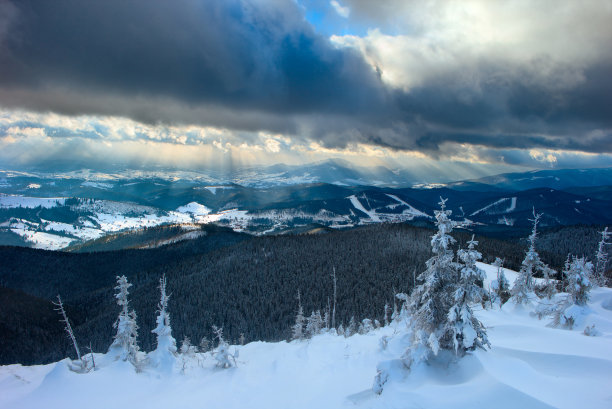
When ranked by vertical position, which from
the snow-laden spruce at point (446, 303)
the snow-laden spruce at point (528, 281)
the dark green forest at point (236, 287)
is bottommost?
the dark green forest at point (236, 287)

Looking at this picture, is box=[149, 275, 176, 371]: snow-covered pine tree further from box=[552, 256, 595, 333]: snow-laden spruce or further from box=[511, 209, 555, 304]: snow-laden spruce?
box=[511, 209, 555, 304]: snow-laden spruce

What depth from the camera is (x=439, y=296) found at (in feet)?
54.8

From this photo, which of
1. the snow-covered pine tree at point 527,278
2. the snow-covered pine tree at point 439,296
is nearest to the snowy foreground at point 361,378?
the snow-covered pine tree at point 439,296

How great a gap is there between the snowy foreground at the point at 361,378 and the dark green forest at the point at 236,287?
53.6m

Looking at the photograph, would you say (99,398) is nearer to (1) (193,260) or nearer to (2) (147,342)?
(2) (147,342)

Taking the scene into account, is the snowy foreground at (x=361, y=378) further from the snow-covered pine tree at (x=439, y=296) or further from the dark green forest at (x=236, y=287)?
the dark green forest at (x=236, y=287)

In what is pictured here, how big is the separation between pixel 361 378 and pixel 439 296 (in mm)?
7711

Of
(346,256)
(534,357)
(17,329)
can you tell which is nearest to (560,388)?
(534,357)

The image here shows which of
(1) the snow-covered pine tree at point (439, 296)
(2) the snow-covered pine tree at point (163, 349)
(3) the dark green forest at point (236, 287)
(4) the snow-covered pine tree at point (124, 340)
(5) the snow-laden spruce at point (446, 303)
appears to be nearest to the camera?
(5) the snow-laden spruce at point (446, 303)

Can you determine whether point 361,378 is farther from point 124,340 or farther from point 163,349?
point 124,340

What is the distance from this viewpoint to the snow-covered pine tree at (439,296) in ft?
53.7

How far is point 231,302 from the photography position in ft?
365

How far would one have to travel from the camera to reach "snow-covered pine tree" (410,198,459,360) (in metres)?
16.4

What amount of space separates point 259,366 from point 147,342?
3510 inches
